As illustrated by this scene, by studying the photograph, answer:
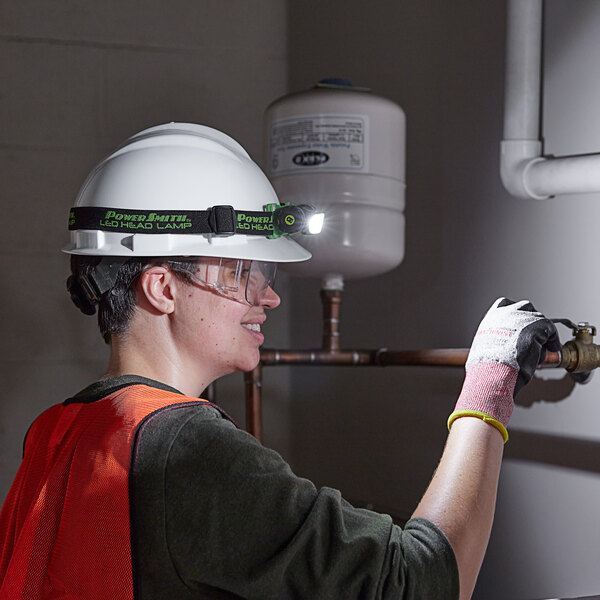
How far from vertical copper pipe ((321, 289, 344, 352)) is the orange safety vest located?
37.3 inches

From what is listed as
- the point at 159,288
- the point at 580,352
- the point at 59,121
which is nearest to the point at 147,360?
the point at 159,288

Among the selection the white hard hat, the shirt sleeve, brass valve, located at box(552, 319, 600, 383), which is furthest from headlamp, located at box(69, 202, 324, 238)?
brass valve, located at box(552, 319, 600, 383)

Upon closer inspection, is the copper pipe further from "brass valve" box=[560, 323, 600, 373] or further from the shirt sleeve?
the shirt sleeve

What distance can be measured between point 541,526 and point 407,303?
62cm

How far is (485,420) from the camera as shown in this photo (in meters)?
1.05

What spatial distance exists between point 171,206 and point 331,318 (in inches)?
33.5

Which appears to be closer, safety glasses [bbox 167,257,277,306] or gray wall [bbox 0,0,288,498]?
safety glasses [bbox 167,257,277,306]

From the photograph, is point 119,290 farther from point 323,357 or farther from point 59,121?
point 59,121

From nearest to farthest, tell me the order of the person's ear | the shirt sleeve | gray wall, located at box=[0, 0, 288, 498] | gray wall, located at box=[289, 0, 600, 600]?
the shirt sleeve, the person's ear, gray wall, located at box=[289, 0, 600, 600], gray wall, located at box=[0, 0, 288, 498]

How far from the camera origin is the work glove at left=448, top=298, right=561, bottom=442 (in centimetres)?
107

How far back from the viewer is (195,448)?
83 centimetres

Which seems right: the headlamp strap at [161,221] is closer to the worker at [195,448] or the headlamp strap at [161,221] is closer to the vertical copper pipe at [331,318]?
the worker at [195,448]

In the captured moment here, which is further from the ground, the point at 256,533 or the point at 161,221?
the point at 161,221

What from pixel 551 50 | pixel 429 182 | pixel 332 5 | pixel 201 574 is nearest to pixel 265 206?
pixel 201 574
